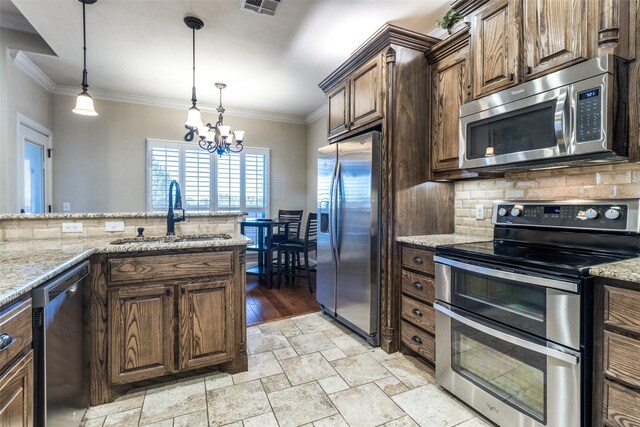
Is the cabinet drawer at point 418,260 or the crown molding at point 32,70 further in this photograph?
the crown molding at point 32,70

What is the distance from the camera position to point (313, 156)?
563cm

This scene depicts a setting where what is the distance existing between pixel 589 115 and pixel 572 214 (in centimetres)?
53

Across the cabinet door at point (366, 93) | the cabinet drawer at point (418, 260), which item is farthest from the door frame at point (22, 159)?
the cabinet drawer at point (418, 260)

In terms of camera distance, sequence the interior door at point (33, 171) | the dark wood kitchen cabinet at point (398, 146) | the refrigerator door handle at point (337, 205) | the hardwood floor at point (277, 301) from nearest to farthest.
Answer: the dark wood kitchen cabinet at point (398, 146), the refrigerator door handle at point (337, 205), the hardwood floor at point (277, 301), the interior door at point (33, 171)

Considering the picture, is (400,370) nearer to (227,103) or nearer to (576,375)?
(576,375)

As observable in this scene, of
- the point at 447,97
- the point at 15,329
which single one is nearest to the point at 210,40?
the point at 447,97

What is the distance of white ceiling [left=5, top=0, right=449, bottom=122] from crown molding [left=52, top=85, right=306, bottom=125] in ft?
0.32

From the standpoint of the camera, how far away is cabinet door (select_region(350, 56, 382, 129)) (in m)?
2.42

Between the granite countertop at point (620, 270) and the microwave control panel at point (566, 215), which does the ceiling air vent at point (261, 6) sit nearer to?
the microwave control panel at point (566, 215)

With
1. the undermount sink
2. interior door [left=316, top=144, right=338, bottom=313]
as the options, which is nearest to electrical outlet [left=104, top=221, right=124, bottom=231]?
the undermount sink

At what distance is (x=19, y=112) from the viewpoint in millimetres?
3402

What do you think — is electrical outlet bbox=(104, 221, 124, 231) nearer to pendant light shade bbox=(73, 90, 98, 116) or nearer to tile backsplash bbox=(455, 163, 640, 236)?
pendant light shade bbox=(73, 90, 98, 116)

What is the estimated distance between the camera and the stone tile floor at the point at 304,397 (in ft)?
5.41

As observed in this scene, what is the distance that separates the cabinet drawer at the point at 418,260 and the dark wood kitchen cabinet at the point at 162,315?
1182 millimetres
